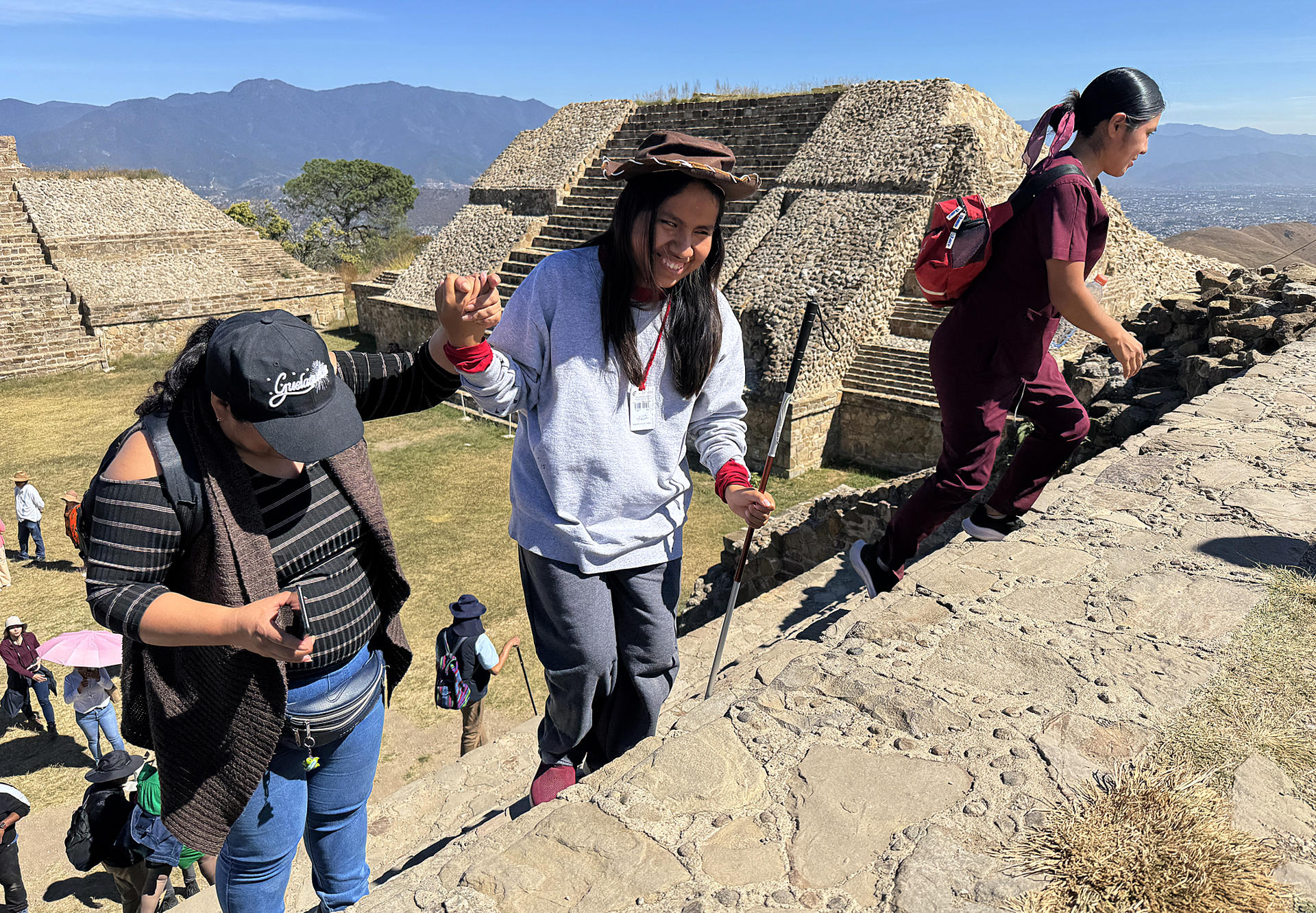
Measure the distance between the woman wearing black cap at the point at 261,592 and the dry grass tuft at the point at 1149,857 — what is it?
1498 millimetres

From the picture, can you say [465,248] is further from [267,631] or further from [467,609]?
[267,631]

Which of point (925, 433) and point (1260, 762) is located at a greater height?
point (1260, 762)

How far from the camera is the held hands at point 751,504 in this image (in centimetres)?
216

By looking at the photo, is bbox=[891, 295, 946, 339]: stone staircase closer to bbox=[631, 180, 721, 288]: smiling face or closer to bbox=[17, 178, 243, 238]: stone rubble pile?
bbox=[631, 180, 721, 288]: smiling face

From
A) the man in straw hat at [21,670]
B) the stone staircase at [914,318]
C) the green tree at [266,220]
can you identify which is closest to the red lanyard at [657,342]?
the man in straw hat at [21,670]

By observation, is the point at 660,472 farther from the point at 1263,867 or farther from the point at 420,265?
the point at 420,265

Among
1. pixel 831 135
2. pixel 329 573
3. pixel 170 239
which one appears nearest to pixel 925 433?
pixel 831 135

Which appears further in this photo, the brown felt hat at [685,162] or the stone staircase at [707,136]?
the stone staircase at [707,136]

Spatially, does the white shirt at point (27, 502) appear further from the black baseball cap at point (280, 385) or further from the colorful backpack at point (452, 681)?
the black baseball cap at point (280, 385)

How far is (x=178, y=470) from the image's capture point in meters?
1.61

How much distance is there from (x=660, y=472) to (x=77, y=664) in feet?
15.0

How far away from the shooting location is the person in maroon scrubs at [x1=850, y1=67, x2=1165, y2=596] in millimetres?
2670

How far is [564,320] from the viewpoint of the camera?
206cm

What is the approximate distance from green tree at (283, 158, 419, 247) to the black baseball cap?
208ft
